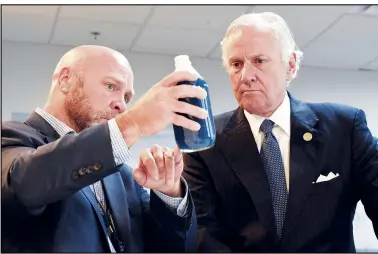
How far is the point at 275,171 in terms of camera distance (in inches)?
44.7

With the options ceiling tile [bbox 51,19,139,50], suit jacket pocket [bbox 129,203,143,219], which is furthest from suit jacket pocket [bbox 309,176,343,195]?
ceiling tile [bbox 51,19,139,50]

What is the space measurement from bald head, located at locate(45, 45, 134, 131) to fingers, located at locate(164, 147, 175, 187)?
→ 254mm

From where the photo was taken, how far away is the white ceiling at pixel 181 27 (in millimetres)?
1328

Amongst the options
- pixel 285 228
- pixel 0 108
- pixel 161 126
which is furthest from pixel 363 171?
pixel 0 108

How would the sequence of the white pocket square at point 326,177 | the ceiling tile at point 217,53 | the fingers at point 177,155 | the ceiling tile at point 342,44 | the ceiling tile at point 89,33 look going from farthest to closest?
1. the ceiling tile at point 342,44
2. the ceiling tile at point 89,33
3. the ceiling tile at point 217,53
4. the white pocket square at point 326,177
5. the fingers at point 177,155

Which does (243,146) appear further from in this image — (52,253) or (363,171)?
(52,253)

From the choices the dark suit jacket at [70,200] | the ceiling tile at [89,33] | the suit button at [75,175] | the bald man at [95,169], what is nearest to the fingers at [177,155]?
the bald man at [95,169]

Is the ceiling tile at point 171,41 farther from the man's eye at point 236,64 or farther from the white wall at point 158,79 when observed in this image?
the man's eye at point 236,64

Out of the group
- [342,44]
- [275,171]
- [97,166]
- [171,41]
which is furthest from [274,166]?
[342,44]

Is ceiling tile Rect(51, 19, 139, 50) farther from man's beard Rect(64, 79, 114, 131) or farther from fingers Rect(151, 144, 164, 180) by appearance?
fingers Rect(151, 144, 164, 180)

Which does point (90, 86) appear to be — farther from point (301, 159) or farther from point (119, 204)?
point (301, 159)

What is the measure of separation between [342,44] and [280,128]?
3.90 ft

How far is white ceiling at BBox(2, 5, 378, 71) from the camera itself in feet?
4.36

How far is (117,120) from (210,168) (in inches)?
13.5
